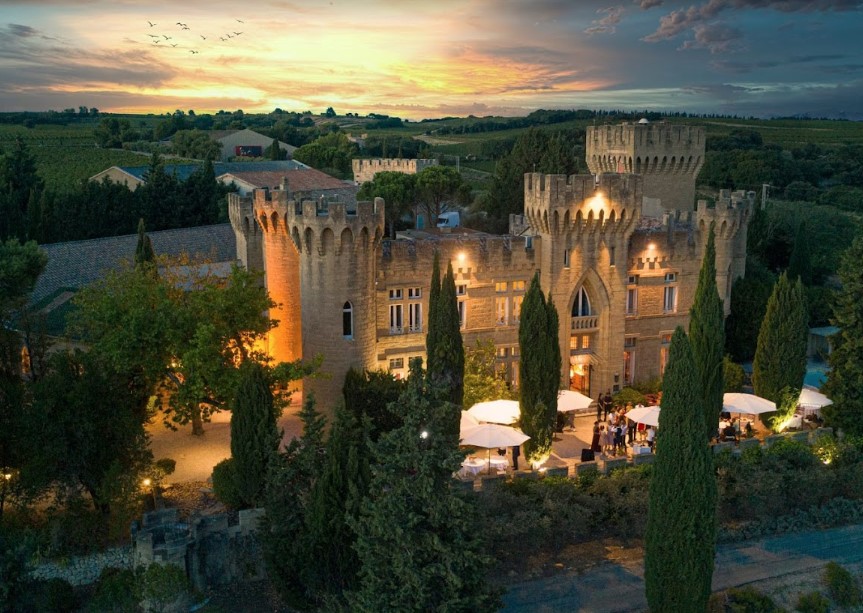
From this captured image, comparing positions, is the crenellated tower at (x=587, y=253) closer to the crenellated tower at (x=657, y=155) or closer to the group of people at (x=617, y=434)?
the group of people at (x=617, y=434)

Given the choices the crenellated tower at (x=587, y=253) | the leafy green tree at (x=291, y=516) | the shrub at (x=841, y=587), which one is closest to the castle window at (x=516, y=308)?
the crenellated tower at (x=587, y=253)

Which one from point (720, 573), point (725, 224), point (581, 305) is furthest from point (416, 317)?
point (720, 573)

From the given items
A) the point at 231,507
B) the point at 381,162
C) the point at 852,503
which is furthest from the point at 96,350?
the point at 381,162

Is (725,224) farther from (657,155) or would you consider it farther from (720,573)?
(720,573)

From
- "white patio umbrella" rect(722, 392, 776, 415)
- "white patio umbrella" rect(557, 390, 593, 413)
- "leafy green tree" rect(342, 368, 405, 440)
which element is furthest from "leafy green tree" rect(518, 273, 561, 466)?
"white patio umbrella" rect(722, 392, 776, 415)

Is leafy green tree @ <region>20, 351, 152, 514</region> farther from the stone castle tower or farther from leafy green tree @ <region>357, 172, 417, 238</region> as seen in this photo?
leafy green tree @ <region>357, 172, 417, 238</region>
